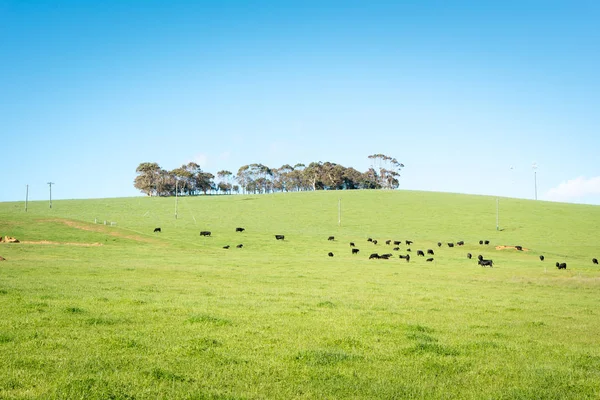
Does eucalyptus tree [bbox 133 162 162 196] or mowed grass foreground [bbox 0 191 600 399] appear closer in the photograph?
mowed grass foreground [bbox 0 191 600 399]

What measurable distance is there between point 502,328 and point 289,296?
28.9ft

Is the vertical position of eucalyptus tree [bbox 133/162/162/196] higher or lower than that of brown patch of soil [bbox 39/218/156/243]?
higher

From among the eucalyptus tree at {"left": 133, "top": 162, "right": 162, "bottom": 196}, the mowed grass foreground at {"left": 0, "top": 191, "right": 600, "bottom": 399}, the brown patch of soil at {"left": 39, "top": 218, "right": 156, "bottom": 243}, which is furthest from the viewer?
the eucalyptus tree at {"left": 133, "top": 162, "right": 162, "bottom": 196}

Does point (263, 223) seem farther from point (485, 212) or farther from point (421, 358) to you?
point (421, 358)

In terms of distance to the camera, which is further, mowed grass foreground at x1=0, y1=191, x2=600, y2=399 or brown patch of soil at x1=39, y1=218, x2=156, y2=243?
brown patch of soil at x1=39, y1=218, x2=156, y2=243

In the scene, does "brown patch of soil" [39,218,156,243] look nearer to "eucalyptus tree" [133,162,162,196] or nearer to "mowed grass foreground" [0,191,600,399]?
"mowed grass foreground" [0,191,600,399]

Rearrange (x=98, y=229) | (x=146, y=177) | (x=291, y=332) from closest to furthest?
(x=291, y=332), (x=98, y=229), (x=146, y=177)

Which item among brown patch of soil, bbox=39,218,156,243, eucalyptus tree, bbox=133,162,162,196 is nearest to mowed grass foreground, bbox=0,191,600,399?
brown patch of soil, bbox=39,218,156,243

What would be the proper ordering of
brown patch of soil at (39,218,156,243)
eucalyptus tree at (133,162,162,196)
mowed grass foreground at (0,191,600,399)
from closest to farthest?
mowed grass foreground at (0,191,600,399), brown patch of soil at (39,218,156,243), eucalyptus tree at (133,162,162,196)

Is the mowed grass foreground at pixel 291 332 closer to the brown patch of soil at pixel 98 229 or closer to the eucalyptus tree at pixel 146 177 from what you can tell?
the brown patch of soil at pixel 98 229

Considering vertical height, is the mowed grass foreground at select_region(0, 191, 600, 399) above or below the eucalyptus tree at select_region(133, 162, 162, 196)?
below

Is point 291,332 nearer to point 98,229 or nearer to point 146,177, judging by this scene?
point 98,229

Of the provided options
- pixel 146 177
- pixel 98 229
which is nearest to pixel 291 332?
pixel 98 229

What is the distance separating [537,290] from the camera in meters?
26.9
